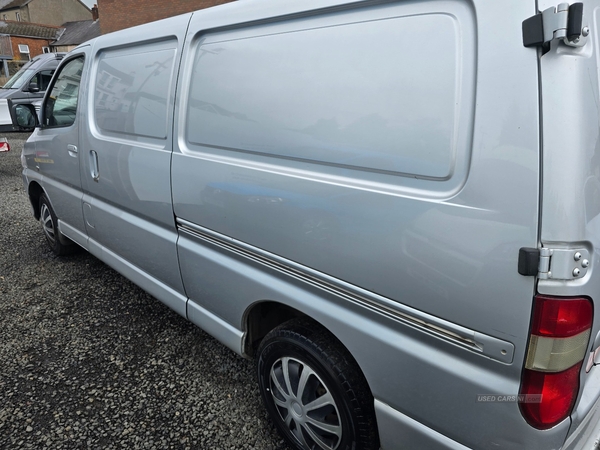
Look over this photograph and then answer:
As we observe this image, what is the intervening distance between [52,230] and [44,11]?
173 feet

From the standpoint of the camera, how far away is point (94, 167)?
3129 mm

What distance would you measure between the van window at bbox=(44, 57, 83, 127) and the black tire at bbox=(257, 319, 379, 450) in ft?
8.57

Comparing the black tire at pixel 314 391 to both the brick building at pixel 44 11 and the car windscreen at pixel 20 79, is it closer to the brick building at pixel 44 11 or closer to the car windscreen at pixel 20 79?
the car windscreen at pixel 20 79

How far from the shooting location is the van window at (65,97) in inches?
137

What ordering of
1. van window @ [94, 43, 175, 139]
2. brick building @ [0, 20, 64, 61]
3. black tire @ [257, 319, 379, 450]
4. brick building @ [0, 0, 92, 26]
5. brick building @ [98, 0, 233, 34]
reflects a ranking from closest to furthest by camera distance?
1. black tire @ [257, 319, 379, 450]
2. van window @ [94, 43, 175, 139]
3. brick building @ [98, 0, 233, 34]
4. brick building @ [0, 20, 64, 61]
5. brick building @ [0, 0, 92, 26]

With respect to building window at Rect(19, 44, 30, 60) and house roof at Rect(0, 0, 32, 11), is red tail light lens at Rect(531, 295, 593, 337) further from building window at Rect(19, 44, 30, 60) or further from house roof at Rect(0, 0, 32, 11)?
house roof at Rect(0, 0, 32, 11)

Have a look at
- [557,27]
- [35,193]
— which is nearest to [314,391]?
[557,27]

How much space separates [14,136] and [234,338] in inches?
591

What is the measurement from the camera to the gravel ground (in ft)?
7.48

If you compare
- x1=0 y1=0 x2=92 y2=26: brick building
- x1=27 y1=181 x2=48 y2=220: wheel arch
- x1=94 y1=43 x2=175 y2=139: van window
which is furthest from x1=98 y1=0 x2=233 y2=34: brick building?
x1=0 y1=0 x2=92 y2=26: brick building

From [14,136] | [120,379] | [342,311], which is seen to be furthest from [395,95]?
[14,136]

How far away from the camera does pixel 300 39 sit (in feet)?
5.63

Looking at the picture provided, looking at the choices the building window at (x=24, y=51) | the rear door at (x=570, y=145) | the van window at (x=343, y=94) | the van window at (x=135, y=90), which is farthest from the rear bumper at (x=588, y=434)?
the building window at (x=24, y=51)

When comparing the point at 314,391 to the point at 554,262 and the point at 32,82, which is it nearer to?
the point at 554,262
